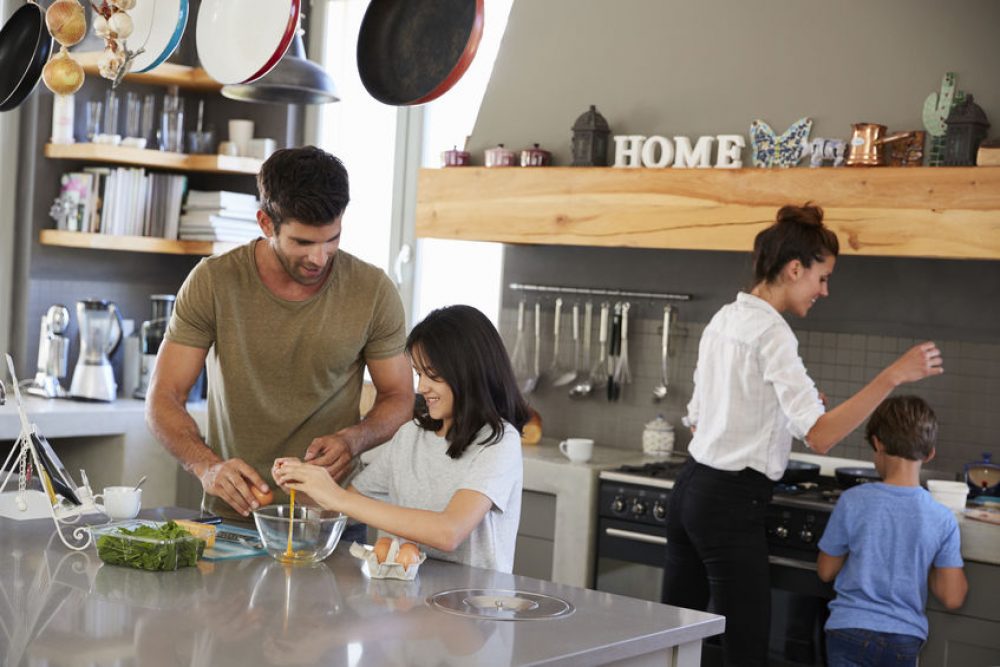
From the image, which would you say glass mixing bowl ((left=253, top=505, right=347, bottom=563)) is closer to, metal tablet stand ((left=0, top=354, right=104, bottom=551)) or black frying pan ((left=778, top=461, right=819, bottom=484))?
metal tablet stand ((left=0, top=354, right=104, bottom=551))

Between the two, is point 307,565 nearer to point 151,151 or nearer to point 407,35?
point 407,35

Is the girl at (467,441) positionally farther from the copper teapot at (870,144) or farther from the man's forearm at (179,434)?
the copper teapot at (870,144)

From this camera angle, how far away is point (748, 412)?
344 centimetres

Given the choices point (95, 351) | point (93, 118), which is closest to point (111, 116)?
point (93, 118)

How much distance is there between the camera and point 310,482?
2.44 m

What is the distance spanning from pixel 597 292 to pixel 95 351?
1.98m

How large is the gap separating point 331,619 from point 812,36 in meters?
2.81

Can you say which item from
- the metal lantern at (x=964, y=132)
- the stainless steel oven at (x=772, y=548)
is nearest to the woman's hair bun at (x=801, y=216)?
the metal lantern at (x=964, y=132)

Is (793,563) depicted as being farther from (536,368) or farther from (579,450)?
(536,368)

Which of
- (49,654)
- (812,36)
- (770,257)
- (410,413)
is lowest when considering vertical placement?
(49,654)

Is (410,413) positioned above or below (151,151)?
below

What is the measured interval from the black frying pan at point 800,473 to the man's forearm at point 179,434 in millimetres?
1878

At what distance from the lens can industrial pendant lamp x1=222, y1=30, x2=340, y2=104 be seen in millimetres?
3750

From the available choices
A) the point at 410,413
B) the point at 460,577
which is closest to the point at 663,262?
the point at 410,413
